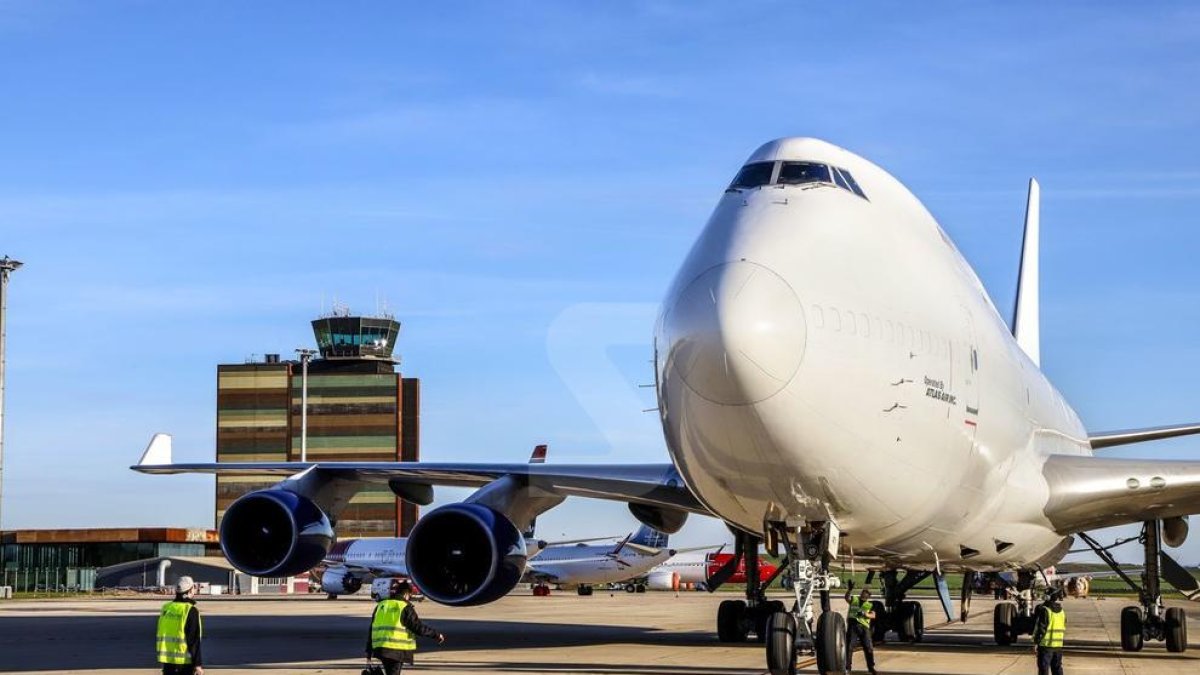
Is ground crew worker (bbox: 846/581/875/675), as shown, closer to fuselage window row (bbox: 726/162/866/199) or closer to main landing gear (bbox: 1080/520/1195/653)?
main landing gear (bbox: 1080/520/1195/653)

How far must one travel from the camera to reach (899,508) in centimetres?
1397

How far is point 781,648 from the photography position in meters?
13.1

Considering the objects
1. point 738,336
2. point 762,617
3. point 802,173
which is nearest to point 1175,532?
point 762,617

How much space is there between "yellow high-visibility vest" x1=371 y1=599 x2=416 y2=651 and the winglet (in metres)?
10.0

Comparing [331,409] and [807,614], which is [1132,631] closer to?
[807,614]

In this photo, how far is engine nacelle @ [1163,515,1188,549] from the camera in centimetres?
2197

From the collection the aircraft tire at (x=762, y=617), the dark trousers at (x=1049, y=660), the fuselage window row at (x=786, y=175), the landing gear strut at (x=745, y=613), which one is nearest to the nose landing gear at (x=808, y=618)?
the fuselage window row at (x=786, y=175)

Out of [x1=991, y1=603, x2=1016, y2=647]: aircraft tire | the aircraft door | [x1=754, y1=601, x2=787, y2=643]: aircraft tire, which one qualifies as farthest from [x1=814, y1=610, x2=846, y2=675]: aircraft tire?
[x1=991, y1=603, x2=1016, y2=647]: aircraft tire

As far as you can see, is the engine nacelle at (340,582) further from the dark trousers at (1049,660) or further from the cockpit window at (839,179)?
the cockpit window at (839,179)

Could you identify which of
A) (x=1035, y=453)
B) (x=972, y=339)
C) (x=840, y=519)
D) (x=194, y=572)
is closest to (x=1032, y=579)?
(x=1035, y=453)

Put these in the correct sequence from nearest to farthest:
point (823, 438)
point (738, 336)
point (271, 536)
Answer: point (738, 336) → point (823, 438) → point (271, 536)

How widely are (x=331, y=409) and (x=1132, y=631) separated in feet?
347

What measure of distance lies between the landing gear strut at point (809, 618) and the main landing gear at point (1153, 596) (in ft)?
28.0

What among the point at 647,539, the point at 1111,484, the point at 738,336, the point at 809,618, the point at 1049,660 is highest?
the point at 738,336
